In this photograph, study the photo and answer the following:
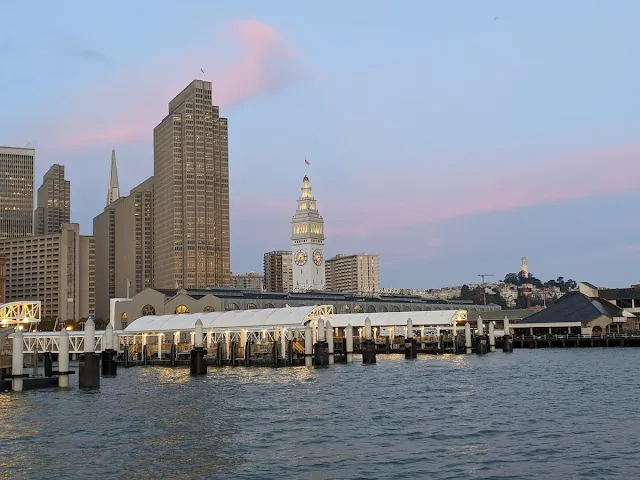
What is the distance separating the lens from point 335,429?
162 ft

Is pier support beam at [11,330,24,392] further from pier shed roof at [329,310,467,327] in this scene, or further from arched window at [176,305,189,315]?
arched window at [176,305,189,315]

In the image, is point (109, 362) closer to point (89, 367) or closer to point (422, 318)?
point (89, 367)

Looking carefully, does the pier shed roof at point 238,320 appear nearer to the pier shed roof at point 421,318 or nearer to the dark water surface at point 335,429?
the pier shed roof at point 421,318

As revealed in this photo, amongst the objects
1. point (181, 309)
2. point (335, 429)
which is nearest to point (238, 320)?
point (181, 309)

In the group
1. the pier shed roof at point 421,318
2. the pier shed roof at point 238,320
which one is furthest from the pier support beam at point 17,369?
the pier shed roof at point 421,318

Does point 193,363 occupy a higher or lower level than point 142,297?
lower

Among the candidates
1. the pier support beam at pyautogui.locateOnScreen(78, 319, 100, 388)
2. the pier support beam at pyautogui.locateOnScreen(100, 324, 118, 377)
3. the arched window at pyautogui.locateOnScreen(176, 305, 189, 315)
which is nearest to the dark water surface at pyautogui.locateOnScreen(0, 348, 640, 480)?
the pier support beam at pyautogui.locateOnScreen(78, 319, 100, 388)

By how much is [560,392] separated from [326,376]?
2940 centimetres

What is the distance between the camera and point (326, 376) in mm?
90438

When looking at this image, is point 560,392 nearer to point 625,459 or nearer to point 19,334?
point 625,459

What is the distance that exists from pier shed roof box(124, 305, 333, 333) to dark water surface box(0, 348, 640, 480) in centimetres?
3428

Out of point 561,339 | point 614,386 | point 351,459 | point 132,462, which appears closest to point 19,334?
point 132,462

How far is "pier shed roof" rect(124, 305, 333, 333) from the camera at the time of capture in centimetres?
12056

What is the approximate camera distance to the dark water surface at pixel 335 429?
37938 millimetres
